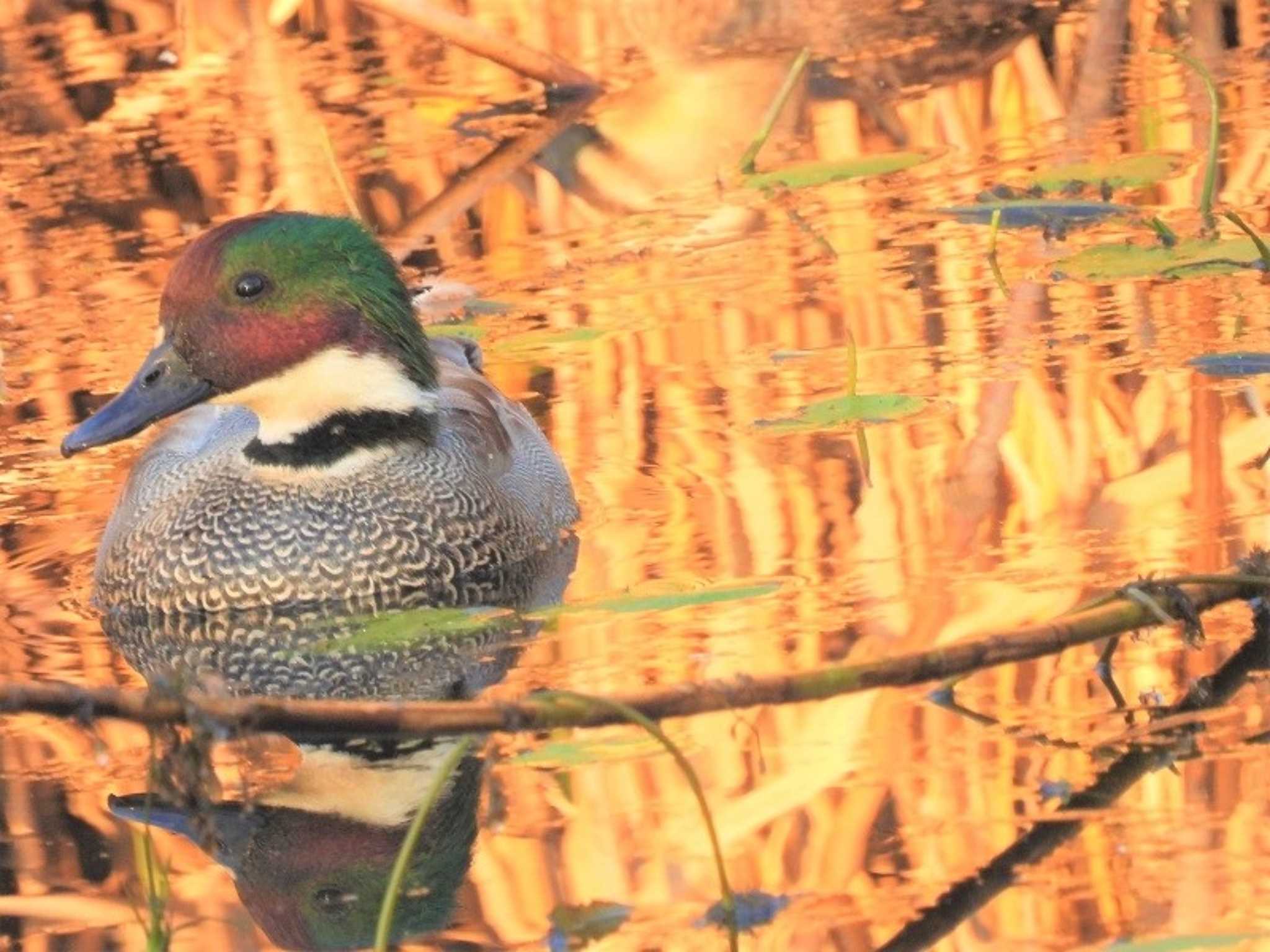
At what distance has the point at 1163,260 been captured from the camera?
8.69 metres

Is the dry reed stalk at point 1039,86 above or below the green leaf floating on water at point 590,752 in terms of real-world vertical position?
below

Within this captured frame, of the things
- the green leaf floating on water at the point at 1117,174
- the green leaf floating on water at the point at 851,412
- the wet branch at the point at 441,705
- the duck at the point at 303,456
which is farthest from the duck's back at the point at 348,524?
the green leaf floating on water at the point at 1117,174

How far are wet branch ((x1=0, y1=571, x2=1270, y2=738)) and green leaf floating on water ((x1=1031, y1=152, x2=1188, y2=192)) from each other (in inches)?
195

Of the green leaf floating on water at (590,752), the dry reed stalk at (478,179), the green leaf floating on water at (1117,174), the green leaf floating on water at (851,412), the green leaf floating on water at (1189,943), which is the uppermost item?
the green leaf floating on water at (1189,943)

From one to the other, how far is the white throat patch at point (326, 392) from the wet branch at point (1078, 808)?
2.50 metres

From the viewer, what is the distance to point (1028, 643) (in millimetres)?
5066

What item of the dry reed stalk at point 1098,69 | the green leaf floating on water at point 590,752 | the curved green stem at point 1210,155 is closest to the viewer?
the green leaf floating on water at point 590,752

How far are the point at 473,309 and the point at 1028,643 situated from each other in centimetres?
460

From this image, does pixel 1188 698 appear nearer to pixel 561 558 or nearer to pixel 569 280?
pixel 561 558

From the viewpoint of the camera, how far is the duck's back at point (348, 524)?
7109mm

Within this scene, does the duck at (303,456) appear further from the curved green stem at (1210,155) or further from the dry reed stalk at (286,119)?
the dry reed stalk at (286,119)

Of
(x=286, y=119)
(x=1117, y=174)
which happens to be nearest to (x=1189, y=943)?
(x=1117, y=174)

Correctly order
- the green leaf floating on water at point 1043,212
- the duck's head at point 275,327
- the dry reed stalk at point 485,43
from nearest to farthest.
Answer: the duck's head at point 275,327
the green leaf floating on water at point 1043,212
the dry reed stalk at point 485,43

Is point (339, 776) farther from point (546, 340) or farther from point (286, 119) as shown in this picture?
point (286, 119)
